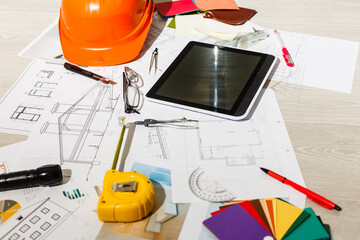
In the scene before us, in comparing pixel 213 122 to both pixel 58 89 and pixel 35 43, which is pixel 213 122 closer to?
pixel 58 89

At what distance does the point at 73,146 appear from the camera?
31.6 inches

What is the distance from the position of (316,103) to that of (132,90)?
409 mm

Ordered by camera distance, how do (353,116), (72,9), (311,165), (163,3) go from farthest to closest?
(163,3) < (72,9) < (353,116) < (311,165)

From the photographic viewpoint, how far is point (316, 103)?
0.90 metres

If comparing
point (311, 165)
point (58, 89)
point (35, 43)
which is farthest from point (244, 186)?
point (35, 43)

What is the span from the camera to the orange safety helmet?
960 millimetres

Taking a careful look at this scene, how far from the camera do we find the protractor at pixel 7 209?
2.22 ft

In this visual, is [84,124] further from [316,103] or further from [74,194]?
[316,103]

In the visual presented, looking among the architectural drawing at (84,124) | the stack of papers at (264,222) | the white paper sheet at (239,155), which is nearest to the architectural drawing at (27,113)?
the architectural drawing at (84,124)

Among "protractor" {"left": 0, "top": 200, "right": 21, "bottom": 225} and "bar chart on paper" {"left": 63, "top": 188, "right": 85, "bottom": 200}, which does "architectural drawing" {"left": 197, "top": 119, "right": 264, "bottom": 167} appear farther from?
"protractor" {"left": 0, "top": 200, "right": 21, "bottom": 225}

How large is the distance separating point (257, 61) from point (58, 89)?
0.47 metres

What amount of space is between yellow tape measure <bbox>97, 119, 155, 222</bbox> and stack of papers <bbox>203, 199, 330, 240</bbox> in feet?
0.33

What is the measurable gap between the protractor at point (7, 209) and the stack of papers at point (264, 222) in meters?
0.32

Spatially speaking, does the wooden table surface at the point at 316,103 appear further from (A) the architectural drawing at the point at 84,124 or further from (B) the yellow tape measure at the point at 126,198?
(B) the yellow tape measure at the point at 126,198
